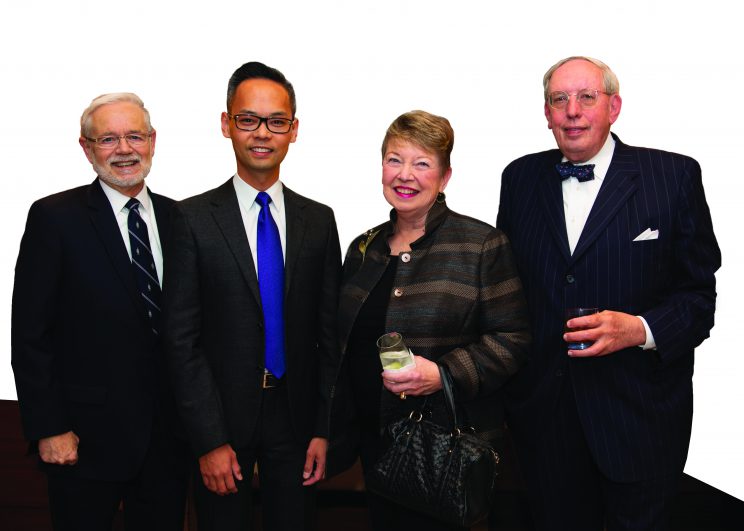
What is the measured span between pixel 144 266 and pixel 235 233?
33 cm

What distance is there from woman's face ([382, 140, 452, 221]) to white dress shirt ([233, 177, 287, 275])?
1.19ft

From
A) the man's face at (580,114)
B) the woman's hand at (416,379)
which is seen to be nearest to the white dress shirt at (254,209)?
the woman's hand at (416,379)

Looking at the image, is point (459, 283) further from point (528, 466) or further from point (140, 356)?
point (140, 356)

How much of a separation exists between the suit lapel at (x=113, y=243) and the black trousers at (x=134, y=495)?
0.47 meters

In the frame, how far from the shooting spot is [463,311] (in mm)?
2088

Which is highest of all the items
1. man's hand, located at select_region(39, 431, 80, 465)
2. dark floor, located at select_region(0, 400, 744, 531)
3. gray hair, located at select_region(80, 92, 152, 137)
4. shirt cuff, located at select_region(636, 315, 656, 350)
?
gray hair, located at select_region(80, 92, 152, 137)

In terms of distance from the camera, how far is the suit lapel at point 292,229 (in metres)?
2.23

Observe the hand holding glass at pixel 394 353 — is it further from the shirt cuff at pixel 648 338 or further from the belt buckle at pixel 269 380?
the shirt cuff at pixel 648 338

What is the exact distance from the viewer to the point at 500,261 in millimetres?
2137

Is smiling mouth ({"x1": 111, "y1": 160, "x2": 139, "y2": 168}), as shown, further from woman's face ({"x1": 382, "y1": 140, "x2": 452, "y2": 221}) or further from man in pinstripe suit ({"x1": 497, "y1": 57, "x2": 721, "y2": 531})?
man in pinstripe suit ({"x1": 497, "y1": 57, "x2": 721, "y2": 531})

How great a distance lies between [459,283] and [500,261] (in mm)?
147

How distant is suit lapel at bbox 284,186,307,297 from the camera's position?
2234 mm

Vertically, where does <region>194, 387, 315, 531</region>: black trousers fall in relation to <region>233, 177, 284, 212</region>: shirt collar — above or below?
below

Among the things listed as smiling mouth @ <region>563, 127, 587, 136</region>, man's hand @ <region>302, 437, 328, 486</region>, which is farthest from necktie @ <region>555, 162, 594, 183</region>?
man's hand @ <region>302, 437, 328, 486</region>
